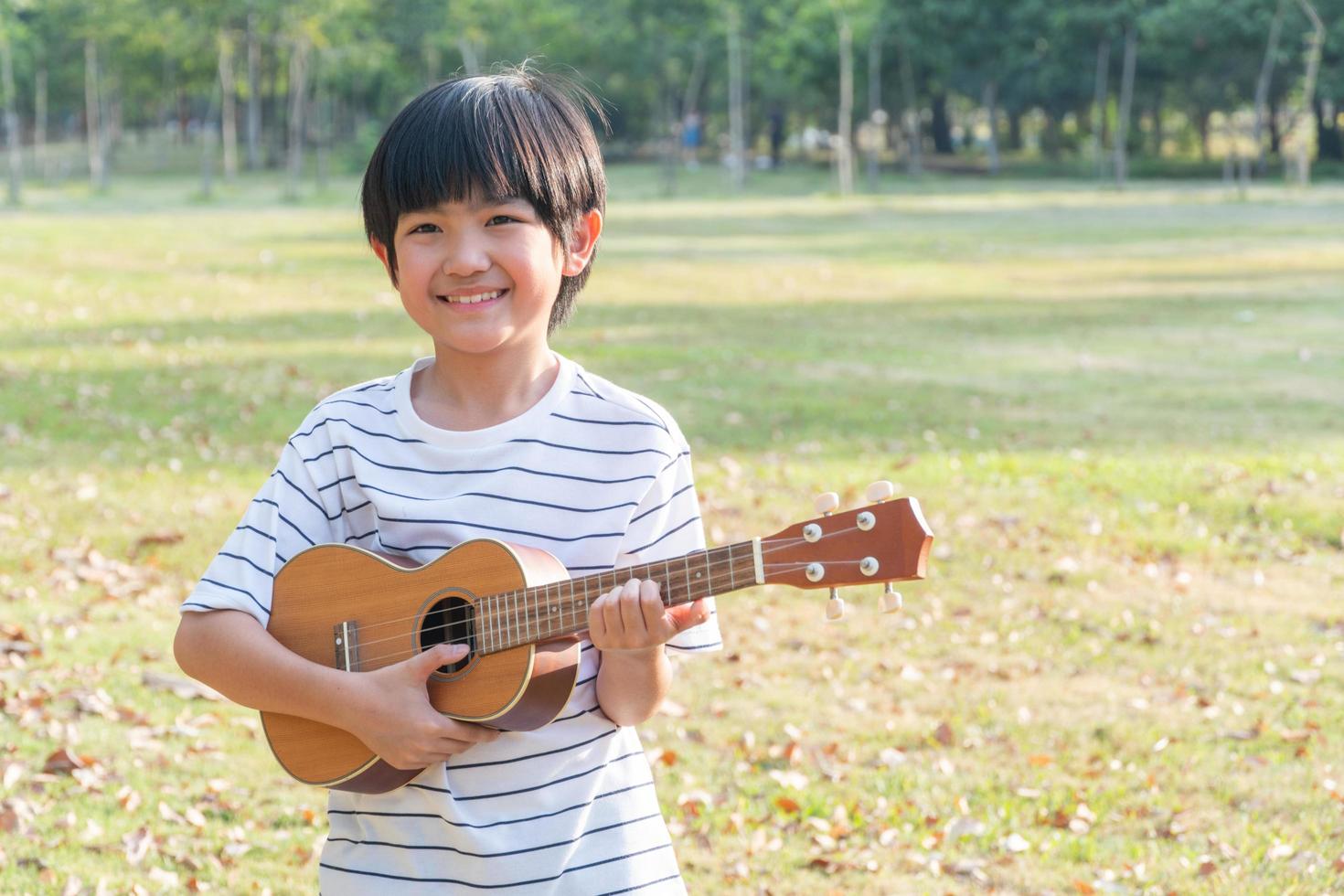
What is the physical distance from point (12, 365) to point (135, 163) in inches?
2153

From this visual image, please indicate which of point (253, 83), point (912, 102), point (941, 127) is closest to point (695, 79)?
point (912, 102)

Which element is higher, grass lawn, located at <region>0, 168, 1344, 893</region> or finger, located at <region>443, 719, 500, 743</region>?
finger, located at <region>443, 719, 500, 743</region>

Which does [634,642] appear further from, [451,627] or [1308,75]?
[1308,75]

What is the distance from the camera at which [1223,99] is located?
56594mm

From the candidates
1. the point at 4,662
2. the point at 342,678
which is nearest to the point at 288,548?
the point at 342,678

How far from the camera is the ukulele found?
2051 mm

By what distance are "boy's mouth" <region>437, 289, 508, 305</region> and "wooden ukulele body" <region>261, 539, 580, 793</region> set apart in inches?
15.0

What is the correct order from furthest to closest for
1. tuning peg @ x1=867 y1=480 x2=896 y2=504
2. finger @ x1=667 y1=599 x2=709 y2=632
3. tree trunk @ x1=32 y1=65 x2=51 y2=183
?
tree trunk @ x1=32 y1=65 x2=51 y2=183 < finger @ x1=667 y1=599 x2=709 y2=632 < tuning peg @ x1=867 y1=480 x2=896 y2=504

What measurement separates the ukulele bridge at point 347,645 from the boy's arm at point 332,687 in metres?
0.12

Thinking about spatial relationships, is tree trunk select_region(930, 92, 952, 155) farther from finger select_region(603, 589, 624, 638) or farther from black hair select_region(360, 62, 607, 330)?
finger select_region(603, 589, 624, 638)

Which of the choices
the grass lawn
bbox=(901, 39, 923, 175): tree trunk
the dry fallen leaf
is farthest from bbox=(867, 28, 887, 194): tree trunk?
the dry fallen leaf

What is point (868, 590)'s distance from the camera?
24.2 feet

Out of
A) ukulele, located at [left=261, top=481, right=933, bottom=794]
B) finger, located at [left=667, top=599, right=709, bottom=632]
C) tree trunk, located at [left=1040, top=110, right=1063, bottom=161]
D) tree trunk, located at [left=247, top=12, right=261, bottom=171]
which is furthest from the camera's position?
tree trunk, located at [left=1040, top=110, right=1063, bottom=161]

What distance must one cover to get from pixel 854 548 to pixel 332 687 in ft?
2.78
